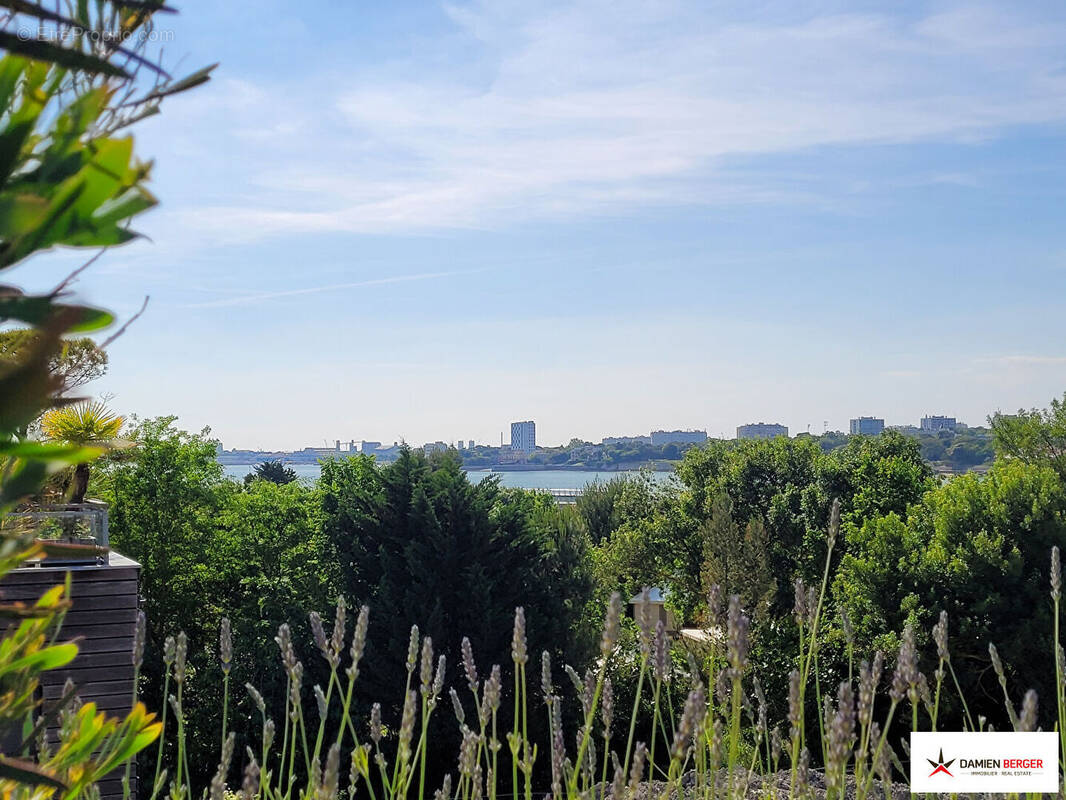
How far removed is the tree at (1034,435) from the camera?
24.7 metres

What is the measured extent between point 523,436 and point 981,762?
144m

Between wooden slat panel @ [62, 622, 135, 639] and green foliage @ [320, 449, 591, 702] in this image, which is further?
green foliage @ [320, 449, 591, 702]

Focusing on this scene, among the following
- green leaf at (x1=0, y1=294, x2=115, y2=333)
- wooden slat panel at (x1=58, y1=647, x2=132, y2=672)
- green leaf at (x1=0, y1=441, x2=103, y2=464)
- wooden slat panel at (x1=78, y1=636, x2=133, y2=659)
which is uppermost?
green leaf at (x1=0, y1=294, x2=115, y2=333)

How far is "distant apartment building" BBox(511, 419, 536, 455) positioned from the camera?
145500 millimetres

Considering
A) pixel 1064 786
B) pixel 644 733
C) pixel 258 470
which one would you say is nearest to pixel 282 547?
pixel 644 733

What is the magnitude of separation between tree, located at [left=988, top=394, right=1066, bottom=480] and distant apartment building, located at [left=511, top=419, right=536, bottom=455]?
119355 millimetres

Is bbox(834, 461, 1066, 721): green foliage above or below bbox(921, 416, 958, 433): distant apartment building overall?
below

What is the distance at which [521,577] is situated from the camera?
18.6 metres

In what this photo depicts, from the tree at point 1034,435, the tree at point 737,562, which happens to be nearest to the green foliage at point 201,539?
the tree at point 737,562

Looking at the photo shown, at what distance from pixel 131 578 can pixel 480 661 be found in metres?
9.24

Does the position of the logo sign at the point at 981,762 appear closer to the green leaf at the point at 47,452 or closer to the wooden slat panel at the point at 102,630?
the green leaf at the point at 47,452

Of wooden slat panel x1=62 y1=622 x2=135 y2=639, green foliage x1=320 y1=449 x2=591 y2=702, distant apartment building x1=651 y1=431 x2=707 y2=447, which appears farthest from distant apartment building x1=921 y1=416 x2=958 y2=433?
wooden slat panel x1=62 y1=622 x2=135 y2=639

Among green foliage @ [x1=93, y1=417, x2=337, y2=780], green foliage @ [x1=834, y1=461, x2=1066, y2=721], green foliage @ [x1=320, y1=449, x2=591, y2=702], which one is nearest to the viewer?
green foliage @ [x1=320, y1=449, x2=591, y2=702]

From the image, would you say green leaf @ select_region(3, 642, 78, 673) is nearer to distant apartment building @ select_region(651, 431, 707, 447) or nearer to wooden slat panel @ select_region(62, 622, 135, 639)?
wooden slat panel @ select_region(62, 622, 135, 639)
